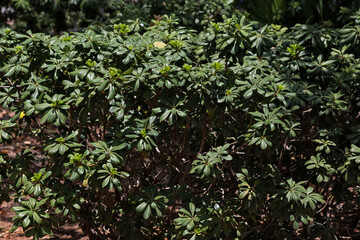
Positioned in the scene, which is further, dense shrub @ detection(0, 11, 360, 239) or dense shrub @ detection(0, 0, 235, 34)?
dense shrub @ detection(0, 0, 235, 34)

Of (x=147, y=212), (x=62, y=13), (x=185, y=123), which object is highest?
(x=185, y=123)

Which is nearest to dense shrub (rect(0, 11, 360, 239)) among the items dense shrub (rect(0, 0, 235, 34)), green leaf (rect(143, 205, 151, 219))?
green leaf (rect(143, 205, 151, 219))

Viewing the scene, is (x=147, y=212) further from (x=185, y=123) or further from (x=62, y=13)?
(x=62, y=13)

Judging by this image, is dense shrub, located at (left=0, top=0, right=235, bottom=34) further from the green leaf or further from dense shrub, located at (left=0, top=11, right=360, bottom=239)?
the green leaf

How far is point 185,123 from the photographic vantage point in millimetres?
3623

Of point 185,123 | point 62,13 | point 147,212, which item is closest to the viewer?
point 147,212

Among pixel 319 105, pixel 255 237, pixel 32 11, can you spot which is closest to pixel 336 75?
pixel 319 105

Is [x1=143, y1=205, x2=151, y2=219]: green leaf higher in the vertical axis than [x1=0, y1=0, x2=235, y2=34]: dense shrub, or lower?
lower

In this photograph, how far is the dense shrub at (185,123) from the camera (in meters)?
3.40

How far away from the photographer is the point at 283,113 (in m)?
3.50

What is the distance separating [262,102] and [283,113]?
170 millimetres

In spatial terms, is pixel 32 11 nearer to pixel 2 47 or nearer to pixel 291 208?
pixel 2 47

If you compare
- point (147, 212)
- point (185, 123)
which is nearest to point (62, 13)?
point (185, 123)

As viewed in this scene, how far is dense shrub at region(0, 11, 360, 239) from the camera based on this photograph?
11.2 ft
